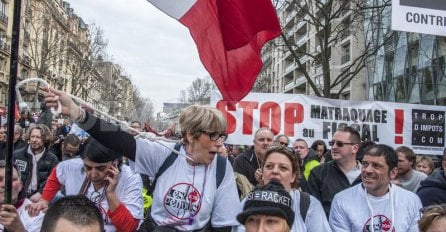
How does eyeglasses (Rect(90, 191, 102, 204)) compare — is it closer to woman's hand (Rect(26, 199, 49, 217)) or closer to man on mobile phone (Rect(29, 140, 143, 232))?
man on mobile phone (Rect(29, 140, 143, 232))

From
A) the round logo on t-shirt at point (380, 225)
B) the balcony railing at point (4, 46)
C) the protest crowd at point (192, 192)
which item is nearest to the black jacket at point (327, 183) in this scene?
the protest crowd at point (192, 192)

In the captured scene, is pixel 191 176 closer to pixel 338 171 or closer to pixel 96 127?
pixel 96 127

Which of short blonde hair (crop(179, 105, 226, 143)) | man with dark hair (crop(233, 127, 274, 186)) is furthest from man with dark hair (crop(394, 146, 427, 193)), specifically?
short blonde hair (crop(179, 105, 226, 143))

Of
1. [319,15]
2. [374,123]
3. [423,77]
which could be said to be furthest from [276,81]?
[374,123]

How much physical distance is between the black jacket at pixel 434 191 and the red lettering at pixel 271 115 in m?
4.02

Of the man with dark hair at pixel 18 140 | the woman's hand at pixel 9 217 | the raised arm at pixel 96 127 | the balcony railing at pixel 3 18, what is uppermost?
the balcony railing at pixel 3 18

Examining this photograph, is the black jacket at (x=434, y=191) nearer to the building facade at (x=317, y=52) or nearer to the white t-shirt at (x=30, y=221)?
the white t-shirt at (x=30, y=221)

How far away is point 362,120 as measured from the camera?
895 cm

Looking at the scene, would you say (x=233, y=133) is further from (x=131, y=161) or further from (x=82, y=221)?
(x=82, y=221)

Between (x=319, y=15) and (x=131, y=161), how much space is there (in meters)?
17.9

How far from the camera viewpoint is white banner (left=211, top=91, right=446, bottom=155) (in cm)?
866

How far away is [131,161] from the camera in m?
3.24

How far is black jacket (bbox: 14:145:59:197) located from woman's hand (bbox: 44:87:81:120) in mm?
3847

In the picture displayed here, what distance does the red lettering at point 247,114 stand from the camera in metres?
8.36
